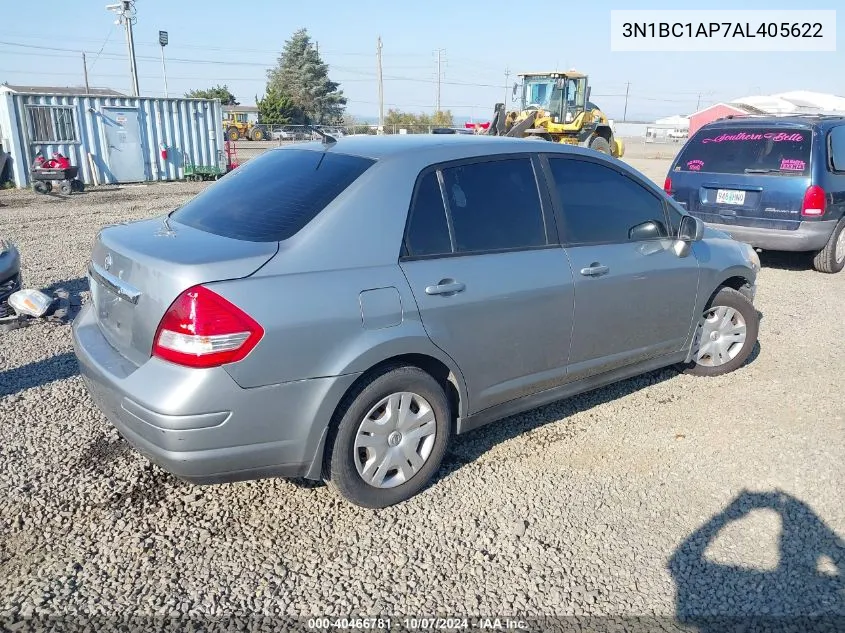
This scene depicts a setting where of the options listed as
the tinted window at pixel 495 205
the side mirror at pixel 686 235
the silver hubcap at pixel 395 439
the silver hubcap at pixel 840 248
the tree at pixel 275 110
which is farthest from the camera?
the tree at pixel 275 110

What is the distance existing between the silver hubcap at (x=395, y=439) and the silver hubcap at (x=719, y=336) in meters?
2.48

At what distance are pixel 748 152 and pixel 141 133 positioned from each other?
16462 millimetres

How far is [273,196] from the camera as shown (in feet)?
10.9

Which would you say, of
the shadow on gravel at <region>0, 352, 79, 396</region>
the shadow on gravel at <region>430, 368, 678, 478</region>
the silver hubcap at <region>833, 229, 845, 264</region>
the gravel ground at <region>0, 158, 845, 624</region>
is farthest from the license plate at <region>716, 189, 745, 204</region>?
the shadow on gravel at <region>0, 352, 79, 396</region>

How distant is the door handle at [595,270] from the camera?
374 centimetres

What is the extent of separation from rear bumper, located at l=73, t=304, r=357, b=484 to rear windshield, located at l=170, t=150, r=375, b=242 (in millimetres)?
683

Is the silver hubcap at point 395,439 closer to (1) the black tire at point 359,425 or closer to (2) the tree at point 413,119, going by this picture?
(1) the black tire at point 359,425

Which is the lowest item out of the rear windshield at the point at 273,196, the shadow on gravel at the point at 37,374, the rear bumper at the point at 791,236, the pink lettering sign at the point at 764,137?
the shadow on gravel at the point at 37,374

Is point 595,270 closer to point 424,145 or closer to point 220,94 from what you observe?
point 424,145

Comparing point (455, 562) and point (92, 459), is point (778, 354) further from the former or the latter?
point (92, 459)

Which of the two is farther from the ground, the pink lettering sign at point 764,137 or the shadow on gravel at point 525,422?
the pink lettering sign at point 764,137

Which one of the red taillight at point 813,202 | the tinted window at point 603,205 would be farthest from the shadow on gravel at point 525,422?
the red taillight at point 813,202

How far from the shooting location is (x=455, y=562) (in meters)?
2.88

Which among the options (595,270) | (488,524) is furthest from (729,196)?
(488,524)
